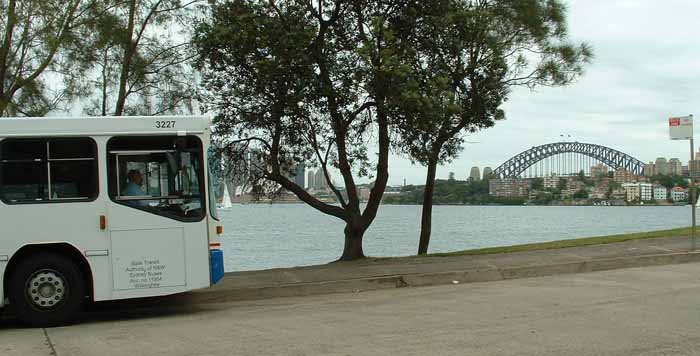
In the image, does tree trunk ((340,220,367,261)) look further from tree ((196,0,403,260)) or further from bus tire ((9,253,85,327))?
bus tire ((9,253,85,327))

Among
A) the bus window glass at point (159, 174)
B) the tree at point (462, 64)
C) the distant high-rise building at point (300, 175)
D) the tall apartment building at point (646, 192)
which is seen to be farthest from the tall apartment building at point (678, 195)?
the bus window glass at point (159, 174)

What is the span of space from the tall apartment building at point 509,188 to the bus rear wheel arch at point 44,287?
188 ft

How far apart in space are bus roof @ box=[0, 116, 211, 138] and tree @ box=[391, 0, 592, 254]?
4515 millimetres

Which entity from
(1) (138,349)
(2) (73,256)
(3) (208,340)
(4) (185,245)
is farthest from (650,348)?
(2) (73,256)

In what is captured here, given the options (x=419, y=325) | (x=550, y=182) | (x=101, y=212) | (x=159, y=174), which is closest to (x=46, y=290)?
(x=101, y=212)

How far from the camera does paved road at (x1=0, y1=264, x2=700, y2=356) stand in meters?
7.84

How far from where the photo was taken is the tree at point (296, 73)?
1450 centimetres

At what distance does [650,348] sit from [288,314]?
4.81 metres

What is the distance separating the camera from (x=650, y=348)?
7523 mm

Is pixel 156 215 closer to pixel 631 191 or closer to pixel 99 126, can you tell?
pixel 99 126

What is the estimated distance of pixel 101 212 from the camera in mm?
10398

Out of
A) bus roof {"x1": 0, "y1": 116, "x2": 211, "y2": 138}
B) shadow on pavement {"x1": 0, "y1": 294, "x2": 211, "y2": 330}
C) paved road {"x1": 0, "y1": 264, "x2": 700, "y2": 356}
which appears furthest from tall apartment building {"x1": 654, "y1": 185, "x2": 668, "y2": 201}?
bus roof {"x1": 0, "y1": 116, "x2": 211, "y2": 138}

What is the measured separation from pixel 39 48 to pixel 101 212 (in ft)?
21.4

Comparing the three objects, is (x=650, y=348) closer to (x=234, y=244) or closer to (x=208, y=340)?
(x=208, y=340)
